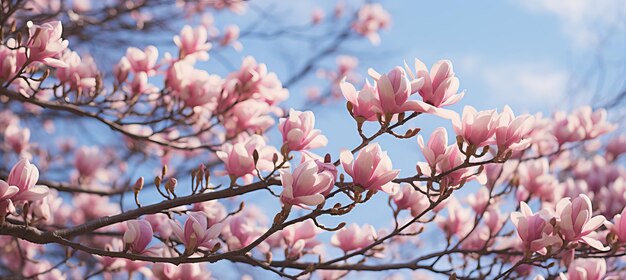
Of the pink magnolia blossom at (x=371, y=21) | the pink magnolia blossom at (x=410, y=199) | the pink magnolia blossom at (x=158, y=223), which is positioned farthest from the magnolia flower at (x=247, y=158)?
the pink magnolia blossom at (x=371, y=21)

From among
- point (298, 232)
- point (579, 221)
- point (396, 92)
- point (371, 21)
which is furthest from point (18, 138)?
point (371, 21)

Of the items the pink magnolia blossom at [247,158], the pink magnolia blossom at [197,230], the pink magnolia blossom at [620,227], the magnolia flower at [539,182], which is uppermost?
the magnolia flower at [539,182]

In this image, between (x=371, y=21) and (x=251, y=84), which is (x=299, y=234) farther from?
(x=371, y=21)

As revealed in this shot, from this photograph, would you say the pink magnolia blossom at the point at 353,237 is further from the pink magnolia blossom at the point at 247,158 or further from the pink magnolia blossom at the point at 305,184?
the pink magnolia blossom at the point at 305,184

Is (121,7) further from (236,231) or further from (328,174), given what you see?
(328,174)

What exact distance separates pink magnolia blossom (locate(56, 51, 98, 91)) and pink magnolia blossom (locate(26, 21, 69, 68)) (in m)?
0.42

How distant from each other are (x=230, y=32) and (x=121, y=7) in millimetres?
976

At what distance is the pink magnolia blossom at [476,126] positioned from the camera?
1.57 meters

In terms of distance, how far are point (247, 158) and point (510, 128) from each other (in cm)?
72

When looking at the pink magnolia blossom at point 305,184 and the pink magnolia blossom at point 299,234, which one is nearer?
the pink magnolia blossom at point 305,184

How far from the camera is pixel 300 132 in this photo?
174 centimetres

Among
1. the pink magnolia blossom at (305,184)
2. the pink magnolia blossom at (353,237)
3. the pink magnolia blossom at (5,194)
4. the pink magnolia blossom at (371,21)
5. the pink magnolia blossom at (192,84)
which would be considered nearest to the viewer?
the pink magnolia blossom at (305,184)

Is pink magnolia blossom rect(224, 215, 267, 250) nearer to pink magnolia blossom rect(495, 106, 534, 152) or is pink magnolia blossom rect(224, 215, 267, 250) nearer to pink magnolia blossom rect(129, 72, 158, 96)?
pink magnolia blossom rect(129, 72, 158, 96)

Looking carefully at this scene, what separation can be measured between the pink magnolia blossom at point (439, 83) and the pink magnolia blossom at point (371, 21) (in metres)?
4.06
